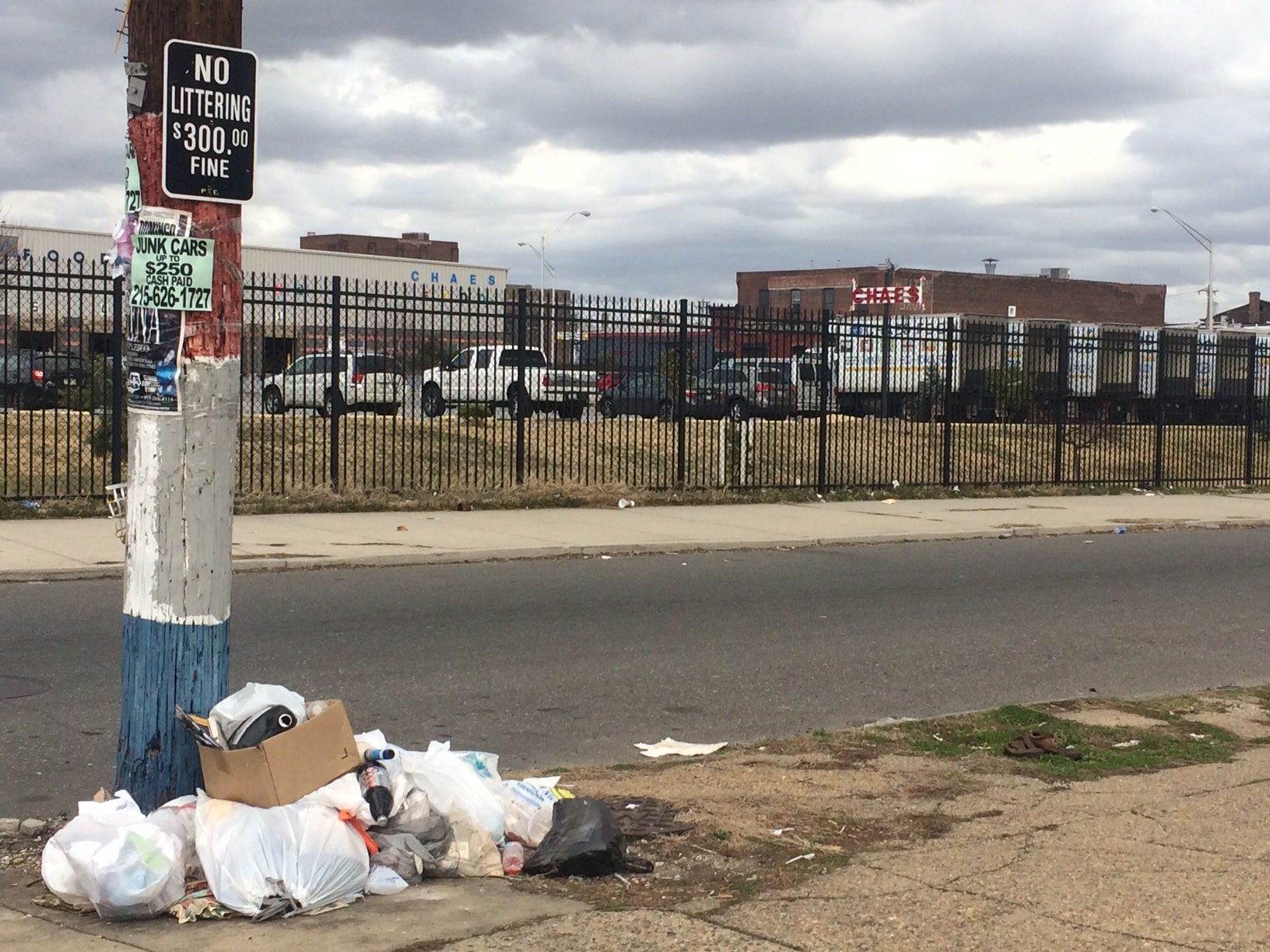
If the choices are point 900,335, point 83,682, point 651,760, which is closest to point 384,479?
point 900,335

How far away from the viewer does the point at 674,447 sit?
69.6 feet

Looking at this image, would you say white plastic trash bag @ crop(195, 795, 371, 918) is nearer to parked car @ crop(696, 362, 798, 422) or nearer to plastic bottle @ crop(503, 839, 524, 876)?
plastic bottle @ crop(503, 839, 524, 876)

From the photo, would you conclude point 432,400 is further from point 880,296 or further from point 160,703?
point 880,296

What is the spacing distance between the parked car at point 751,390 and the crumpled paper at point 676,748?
13050 mm

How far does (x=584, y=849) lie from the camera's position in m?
4.91

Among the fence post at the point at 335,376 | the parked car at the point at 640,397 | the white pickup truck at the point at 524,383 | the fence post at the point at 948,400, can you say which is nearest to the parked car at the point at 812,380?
the fence post at the point at 948,400

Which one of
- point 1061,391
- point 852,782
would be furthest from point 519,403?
point 852,782

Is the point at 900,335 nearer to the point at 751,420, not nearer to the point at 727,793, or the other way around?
the point at 751,420

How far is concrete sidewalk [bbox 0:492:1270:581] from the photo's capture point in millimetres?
12672

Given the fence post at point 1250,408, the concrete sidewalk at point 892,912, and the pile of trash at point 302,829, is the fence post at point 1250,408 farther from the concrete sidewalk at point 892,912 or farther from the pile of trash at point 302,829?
the pile of trash at point 302,829

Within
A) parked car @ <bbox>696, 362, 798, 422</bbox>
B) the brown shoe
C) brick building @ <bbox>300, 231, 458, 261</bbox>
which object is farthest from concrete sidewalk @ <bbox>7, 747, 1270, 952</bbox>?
brick building @ <bbox>300, 231, 458, 261</bbox>

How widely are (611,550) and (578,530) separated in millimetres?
1323

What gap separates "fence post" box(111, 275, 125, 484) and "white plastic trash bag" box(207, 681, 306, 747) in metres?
10.2

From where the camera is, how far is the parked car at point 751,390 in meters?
20.2
